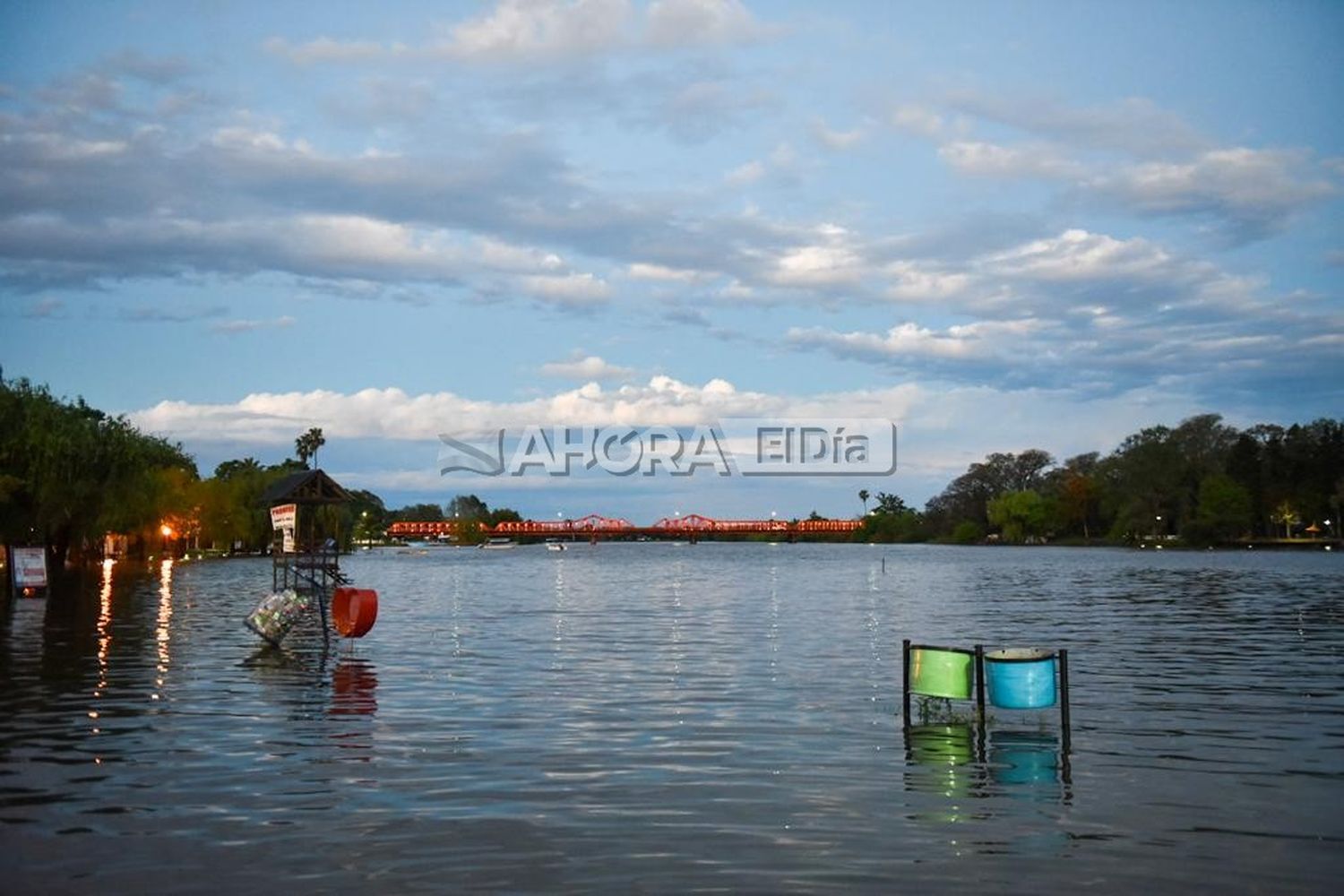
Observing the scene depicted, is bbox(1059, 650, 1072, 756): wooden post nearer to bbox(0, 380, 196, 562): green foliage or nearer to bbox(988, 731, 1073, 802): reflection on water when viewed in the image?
bbox(988, 731, 1073, 802): reflection on water

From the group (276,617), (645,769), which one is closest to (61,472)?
(276,617)

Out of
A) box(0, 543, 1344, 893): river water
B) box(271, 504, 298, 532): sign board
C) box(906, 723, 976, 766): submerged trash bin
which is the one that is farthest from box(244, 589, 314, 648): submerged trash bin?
box(906, 723, 976, 766): submerged trash bin

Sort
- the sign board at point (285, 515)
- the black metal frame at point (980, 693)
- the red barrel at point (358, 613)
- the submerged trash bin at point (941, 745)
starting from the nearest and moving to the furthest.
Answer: the submerged trash bin at point (941, 745) < the black metal frame at point (980, 693) < the red barrel at point (358, 613) < the sign board at point (285, 515)

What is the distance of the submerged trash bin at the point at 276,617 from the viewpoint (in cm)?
3331

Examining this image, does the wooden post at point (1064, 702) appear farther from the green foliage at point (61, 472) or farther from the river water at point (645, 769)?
the green foliage at point (61, 472)

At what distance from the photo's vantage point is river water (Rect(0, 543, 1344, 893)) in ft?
39.6

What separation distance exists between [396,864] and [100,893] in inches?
98.3

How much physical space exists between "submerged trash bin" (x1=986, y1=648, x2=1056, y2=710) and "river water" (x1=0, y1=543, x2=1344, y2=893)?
26.4 inches

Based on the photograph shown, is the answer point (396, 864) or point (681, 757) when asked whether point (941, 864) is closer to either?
point (396, 864)

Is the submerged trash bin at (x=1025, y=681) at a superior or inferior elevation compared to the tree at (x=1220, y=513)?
inferior

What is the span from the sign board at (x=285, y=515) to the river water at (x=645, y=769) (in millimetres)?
3908

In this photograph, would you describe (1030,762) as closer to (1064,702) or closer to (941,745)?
(1064,702)

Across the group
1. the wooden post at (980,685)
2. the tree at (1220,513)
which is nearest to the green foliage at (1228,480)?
the tree at (1220,513)

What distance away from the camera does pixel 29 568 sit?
5531 centimetres
